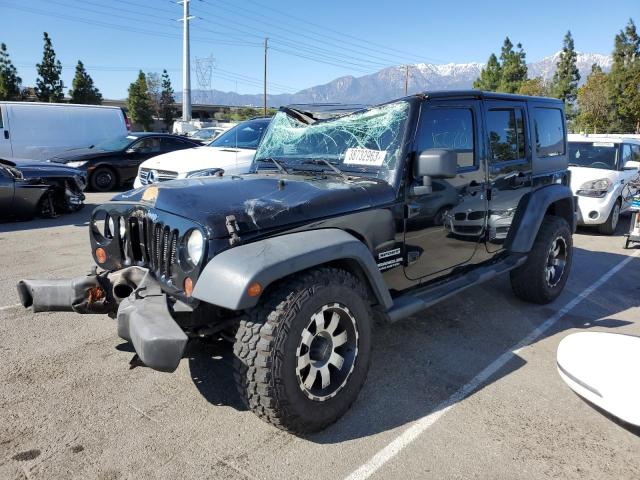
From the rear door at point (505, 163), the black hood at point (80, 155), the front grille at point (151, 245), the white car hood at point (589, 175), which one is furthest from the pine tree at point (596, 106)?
the front grille at point (151, 245)

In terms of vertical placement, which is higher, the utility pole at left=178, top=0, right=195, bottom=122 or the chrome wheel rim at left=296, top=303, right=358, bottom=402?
the utility pole at left=178, top=0, right=195, bottom=122

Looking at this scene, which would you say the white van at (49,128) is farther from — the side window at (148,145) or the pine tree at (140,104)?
the pine tree at (140,104)

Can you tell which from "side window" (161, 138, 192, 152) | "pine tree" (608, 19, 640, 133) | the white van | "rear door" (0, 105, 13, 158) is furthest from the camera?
"pine tree" (608, 19, 640, 133)

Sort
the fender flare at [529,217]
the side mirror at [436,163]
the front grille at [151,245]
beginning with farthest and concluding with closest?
1. the fender flare at [529,217]
2. the side mirror at [436,163]
3. the front grille at [151,245]

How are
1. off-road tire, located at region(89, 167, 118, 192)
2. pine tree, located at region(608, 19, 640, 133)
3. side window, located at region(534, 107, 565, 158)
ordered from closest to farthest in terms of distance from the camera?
side window, located at region(534, 107, 565, 158) < off-road tire, located at region(89, 167, 118, 192) < pine tree, located at region(608, 19, 640, 133)

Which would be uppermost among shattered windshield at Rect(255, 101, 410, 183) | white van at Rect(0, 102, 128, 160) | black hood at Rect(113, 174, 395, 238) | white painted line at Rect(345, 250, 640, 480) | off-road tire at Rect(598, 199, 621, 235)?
white van at Rect(0, 102, 128, 160)

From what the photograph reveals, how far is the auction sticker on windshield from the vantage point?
3.46 m

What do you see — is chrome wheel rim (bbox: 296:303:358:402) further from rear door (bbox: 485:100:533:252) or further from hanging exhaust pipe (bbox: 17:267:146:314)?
rear door (bbox: 485:100:533:252)

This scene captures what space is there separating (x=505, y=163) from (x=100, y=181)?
35.4 feet

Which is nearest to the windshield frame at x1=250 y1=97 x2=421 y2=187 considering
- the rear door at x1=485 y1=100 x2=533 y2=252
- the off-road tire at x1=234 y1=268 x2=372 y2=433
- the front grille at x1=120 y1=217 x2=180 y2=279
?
the off-road tire at x1=234 y1=268 x2=372 y2=433

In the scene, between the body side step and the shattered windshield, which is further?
the shattered windshield

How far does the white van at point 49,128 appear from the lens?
43.7 ft

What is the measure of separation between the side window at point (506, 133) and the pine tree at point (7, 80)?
155ft

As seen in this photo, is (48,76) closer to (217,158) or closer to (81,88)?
(81,88)
